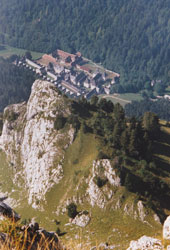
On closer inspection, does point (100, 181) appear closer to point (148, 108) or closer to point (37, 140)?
point (37, 140)

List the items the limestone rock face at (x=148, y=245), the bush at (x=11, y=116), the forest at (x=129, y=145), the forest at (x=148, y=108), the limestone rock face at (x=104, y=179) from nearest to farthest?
the limestone rock face at (x=148, y=245), the forest at (x=129, y=145), the limestone rock face at (x=104, y=179), the bush at (x=11, y=116), the forest at (x=148, y=108)

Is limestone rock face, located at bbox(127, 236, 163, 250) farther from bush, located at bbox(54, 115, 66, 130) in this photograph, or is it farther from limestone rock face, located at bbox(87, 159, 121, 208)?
bush, located at bbox(54, 115, 66, 130)

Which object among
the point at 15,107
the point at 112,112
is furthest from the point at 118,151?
the point at 15,107

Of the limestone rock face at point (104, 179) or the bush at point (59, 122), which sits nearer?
the limestone rock face at point (104, 179)

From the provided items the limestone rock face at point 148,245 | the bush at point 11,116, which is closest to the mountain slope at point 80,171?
the bush at point 11,116

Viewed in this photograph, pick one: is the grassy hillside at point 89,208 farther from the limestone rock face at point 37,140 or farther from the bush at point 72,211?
the limestone rock face at point 37,140

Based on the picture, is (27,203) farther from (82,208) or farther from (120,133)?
(120,133)

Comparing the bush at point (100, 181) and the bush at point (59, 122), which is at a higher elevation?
the bush at point (59, 122)
